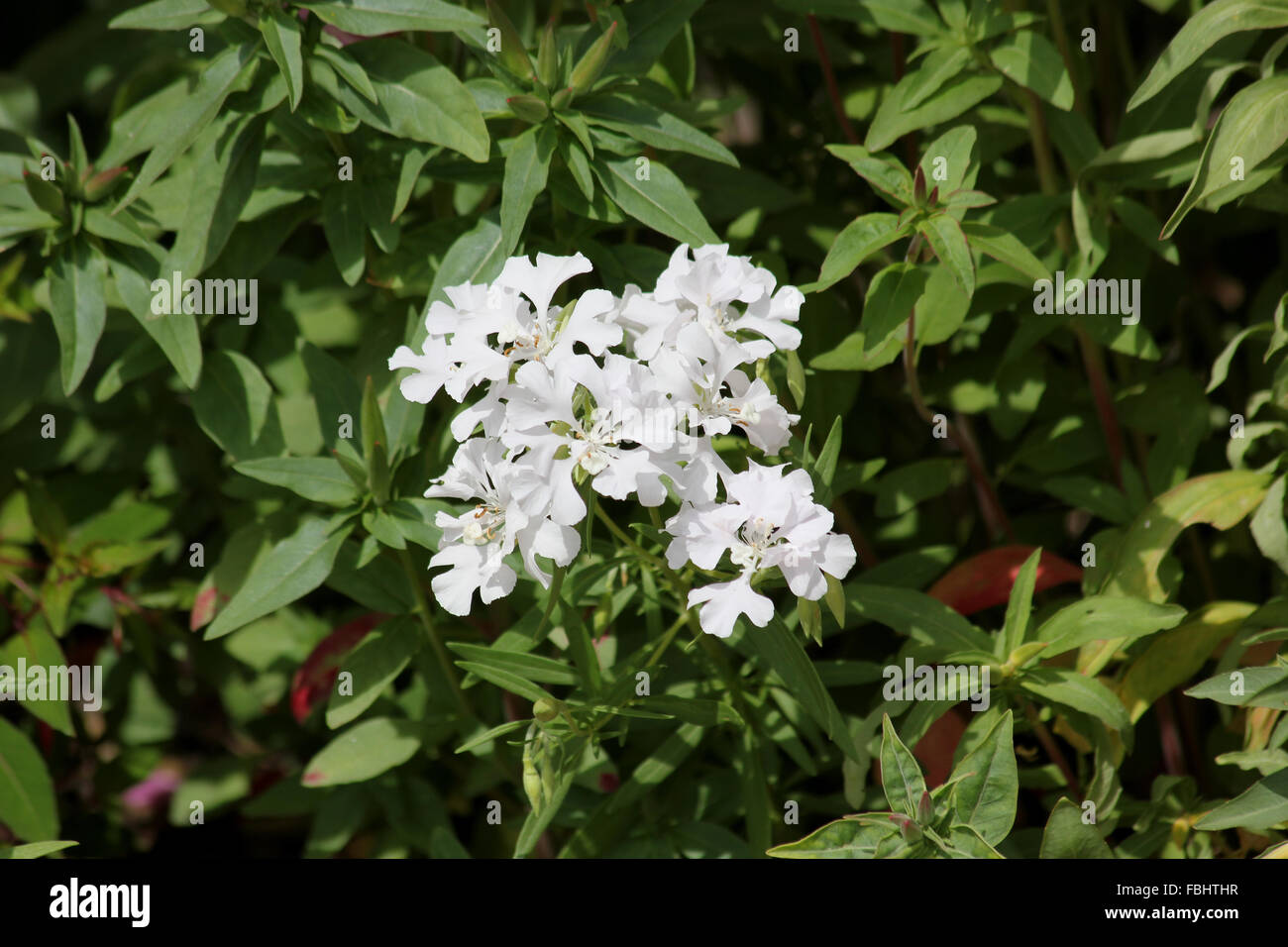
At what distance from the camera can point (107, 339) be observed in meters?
2.07

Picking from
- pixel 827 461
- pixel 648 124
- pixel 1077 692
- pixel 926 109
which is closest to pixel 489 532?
pixel 827 461

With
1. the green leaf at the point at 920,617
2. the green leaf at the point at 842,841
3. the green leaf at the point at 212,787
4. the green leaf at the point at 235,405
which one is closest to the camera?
the green leaf at the point at 842,841

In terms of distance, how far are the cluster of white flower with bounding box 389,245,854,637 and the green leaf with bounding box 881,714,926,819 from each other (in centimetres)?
27

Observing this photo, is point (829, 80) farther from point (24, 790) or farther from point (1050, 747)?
point (24, 790)

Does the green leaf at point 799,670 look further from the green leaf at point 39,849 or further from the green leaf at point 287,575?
the green leaf at point 39,849

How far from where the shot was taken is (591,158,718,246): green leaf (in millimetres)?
1527

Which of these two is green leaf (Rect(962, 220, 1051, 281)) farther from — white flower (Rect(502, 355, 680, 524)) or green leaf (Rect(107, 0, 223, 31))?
green leaf (Rect(107, 0, 223, 31))

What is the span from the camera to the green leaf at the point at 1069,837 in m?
1.44

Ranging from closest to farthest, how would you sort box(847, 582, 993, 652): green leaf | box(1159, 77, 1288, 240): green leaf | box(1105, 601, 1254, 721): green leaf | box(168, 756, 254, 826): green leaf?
box(1159, 77, 1288, 240): green leaf, box(847, 582, 993, 652): green leaf, box(1105, 601, 1254, 721): green leaf, box(168, 756, 254, 826): green leaf

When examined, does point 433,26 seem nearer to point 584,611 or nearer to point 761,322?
point 761,322

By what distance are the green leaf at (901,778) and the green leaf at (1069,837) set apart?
20 cm

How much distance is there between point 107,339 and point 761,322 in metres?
1.29

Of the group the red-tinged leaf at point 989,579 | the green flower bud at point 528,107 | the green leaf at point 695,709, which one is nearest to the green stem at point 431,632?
the green leaf at point 695,709

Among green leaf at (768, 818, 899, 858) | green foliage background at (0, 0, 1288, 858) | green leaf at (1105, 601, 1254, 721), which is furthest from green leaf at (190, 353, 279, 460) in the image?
green leaf at (1105, 601, 1254, 721)
